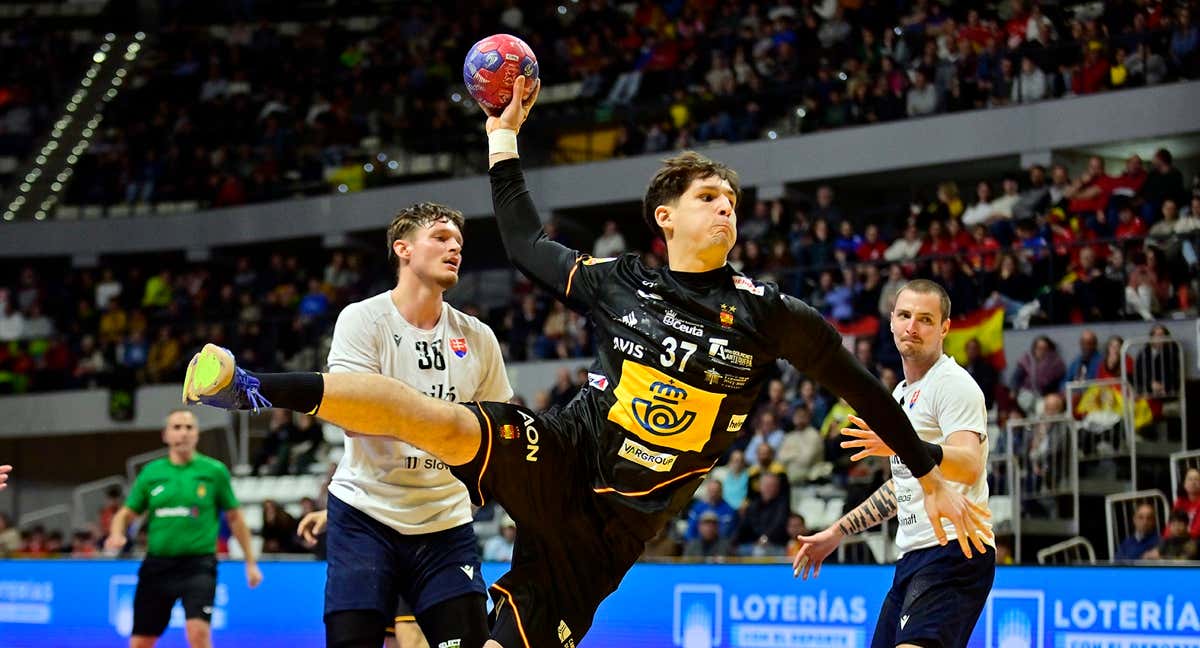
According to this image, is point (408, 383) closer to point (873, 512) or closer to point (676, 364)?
point (676, 364)

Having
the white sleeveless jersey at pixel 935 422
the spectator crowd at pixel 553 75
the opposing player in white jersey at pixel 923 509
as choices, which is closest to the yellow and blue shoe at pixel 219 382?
the opposing player in white jersey at pixel 923 509

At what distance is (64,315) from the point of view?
89.9 feet

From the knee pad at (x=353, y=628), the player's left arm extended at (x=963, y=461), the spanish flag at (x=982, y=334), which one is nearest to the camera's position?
the player's left arm extended at (x=963, y=461)

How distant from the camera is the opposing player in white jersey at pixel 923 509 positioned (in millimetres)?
5902

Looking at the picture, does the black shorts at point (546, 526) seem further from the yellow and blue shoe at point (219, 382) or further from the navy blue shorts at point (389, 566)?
the navy blue shorts at point (389, 566)

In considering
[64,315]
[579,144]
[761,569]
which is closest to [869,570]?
[761,569]

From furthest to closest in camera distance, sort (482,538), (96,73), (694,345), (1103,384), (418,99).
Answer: (96,73)
(418,99)
(482,538)
(1103,384)
(694,345)

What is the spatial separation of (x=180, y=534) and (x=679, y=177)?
642cm

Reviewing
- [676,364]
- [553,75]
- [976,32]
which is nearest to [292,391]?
[676,364]

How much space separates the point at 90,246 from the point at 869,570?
21.7 meters

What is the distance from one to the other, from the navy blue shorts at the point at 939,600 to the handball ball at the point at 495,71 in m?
2.57

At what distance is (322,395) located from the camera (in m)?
4.71

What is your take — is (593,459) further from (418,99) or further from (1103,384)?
(418,99)

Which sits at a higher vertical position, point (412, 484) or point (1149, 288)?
point (1149, 288)
